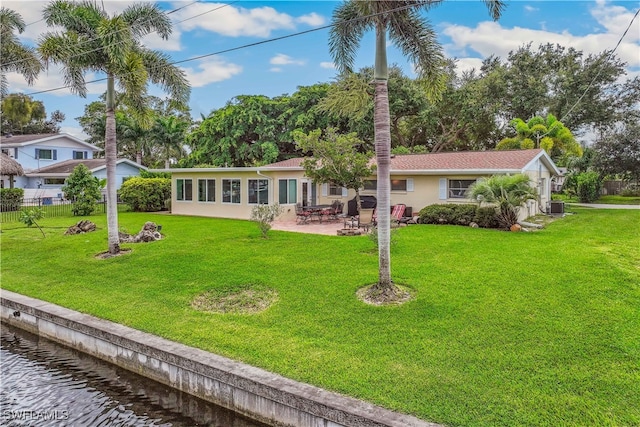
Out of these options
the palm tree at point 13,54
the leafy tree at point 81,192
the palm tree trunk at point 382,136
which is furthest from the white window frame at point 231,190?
the palm tree trunk at point 382,136

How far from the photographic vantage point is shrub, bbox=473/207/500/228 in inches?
598

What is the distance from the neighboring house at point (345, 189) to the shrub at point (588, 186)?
26.4 ft

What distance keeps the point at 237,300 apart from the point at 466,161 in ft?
45.1

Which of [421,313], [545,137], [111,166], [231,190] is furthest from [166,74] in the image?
[545,137]

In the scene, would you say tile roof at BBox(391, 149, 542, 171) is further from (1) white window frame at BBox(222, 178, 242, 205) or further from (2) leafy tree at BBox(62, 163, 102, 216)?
(2) leafy tree at BBox(62, 163, 102, 216)

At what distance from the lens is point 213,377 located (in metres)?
5.36

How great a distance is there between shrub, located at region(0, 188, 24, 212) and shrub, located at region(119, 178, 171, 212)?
569 cm

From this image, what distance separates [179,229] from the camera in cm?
1639

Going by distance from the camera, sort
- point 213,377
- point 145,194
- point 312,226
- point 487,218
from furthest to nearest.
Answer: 1. point 145,194
2. point 312,226
3. point 487,218
4. point 213,377

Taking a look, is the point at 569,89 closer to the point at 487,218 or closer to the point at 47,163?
the point at 487,218

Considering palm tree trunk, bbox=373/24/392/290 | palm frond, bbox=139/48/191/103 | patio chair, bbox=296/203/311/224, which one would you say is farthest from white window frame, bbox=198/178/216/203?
palm tree trunk, bbox=373/24/392/290

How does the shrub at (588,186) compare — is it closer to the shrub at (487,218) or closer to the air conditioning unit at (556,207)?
the air conditioning unit at (556,207)

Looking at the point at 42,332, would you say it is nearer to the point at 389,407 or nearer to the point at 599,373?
the point at 389,407

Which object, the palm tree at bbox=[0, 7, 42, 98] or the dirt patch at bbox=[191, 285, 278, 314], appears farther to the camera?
the palm tree at bbox=[0, 7, 42, 98]
